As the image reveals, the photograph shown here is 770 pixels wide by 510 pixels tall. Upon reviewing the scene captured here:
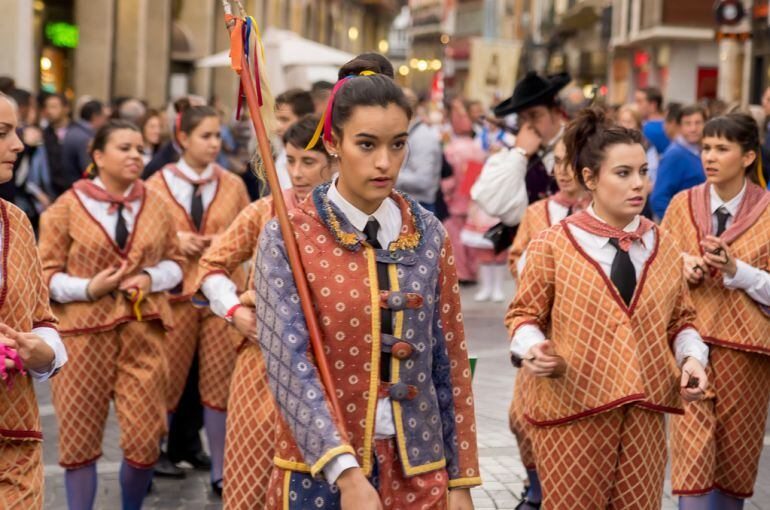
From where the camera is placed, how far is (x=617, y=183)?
188 inches

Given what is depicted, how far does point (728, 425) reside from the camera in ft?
19.0

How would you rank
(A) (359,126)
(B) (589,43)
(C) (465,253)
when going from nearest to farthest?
1. (A) (359,126)
2. (C) (465,253)
3. (B) (589,43)

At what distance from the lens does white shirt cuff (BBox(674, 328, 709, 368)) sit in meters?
4.67

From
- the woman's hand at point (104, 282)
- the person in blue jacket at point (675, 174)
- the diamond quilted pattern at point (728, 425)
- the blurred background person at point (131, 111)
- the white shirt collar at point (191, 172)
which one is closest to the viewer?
the diamond quilted pattern at point (728, 425)

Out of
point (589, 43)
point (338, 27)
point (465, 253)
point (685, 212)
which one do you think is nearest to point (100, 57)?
point (465, 253)

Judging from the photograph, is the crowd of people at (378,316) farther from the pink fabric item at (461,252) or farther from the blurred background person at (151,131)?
the pink fabric item at (461,252)

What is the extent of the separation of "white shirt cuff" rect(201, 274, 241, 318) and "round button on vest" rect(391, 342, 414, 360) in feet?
6.02

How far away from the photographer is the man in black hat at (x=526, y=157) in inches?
275

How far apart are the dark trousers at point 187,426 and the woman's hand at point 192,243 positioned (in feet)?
2.89

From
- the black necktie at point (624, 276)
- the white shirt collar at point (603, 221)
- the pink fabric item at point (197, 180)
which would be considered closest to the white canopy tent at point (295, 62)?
the pink fabric item at point (197, 180)

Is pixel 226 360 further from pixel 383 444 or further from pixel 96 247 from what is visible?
pixel 383 444

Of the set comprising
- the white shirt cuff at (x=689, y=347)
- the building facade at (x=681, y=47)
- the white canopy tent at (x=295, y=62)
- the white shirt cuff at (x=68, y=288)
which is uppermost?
the building facade at (x=681, y=47)

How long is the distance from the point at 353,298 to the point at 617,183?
66.0 inches

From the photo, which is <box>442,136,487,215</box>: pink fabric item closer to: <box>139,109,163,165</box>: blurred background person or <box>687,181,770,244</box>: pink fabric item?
<box>139,109,163,165</box>: blurred background person
